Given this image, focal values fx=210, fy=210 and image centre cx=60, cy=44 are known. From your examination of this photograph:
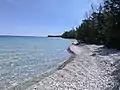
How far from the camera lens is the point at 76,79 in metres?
Result: 12.5

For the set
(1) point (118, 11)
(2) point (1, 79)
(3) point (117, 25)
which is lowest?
(2) point (1, 79)

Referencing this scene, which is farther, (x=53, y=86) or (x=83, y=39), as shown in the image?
(x=83, y=39)

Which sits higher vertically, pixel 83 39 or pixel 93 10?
pixel 93 10

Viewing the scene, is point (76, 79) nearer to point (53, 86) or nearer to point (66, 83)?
point (66, 83)

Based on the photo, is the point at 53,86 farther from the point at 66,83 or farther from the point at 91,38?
the point at 91,38

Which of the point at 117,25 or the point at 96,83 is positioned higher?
the point at 117,25

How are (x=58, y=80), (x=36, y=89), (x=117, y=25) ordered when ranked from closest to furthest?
(x=36, y=89), (x=58, y=80), (x=117, y=25)

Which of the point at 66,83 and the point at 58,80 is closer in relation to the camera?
the point at 66,83

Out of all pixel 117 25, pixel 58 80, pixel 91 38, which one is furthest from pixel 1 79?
pixel 91 38

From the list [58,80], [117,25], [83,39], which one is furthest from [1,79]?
[83,39]

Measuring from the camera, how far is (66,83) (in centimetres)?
1147

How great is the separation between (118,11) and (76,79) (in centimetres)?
2457

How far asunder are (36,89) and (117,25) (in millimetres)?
25891

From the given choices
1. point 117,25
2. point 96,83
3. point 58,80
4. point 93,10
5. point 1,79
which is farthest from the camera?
point 93,10
